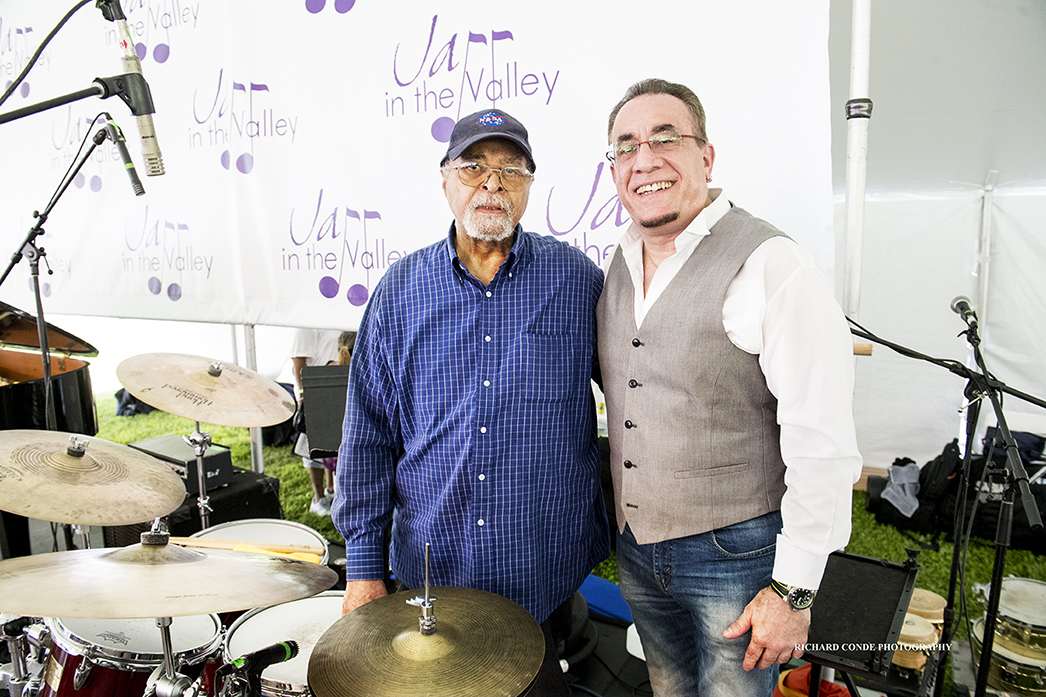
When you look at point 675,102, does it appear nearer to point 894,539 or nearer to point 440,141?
point 440,141

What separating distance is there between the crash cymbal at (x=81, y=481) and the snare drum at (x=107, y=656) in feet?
1.03

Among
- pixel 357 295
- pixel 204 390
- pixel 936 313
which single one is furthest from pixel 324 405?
pixel 936 313

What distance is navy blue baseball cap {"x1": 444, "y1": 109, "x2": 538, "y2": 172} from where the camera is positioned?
1.32 meters

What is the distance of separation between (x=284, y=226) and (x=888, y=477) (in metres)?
3.85

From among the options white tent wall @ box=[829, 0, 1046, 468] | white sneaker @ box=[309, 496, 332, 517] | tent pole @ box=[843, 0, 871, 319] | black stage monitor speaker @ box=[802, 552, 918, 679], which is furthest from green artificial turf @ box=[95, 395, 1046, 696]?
tent pole @ box=[843, 0, 871, 319]

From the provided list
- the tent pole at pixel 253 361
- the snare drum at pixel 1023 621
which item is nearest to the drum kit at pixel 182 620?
the tent pole at pixel 253 361

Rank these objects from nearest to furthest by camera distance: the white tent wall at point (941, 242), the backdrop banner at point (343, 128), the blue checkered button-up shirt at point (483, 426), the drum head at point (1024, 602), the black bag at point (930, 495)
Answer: the blue checkered button-up shirt at point (483, 426) < the backdrop banner at point (343, 128) < the drum head at point (1024, 602) < the white tent wall at point (941, 242) < the black bag at point (930, 495)

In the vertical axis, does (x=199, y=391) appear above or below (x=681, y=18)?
below

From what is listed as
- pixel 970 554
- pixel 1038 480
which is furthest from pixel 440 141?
pixel 1038 480

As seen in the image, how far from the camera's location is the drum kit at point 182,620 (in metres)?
0.97

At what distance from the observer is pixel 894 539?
11.2ft

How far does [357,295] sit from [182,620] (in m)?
1.32

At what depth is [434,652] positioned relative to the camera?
3.24 feet

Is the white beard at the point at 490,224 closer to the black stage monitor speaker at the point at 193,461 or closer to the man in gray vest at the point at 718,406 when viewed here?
the man in gray vest at the point at 718,406
